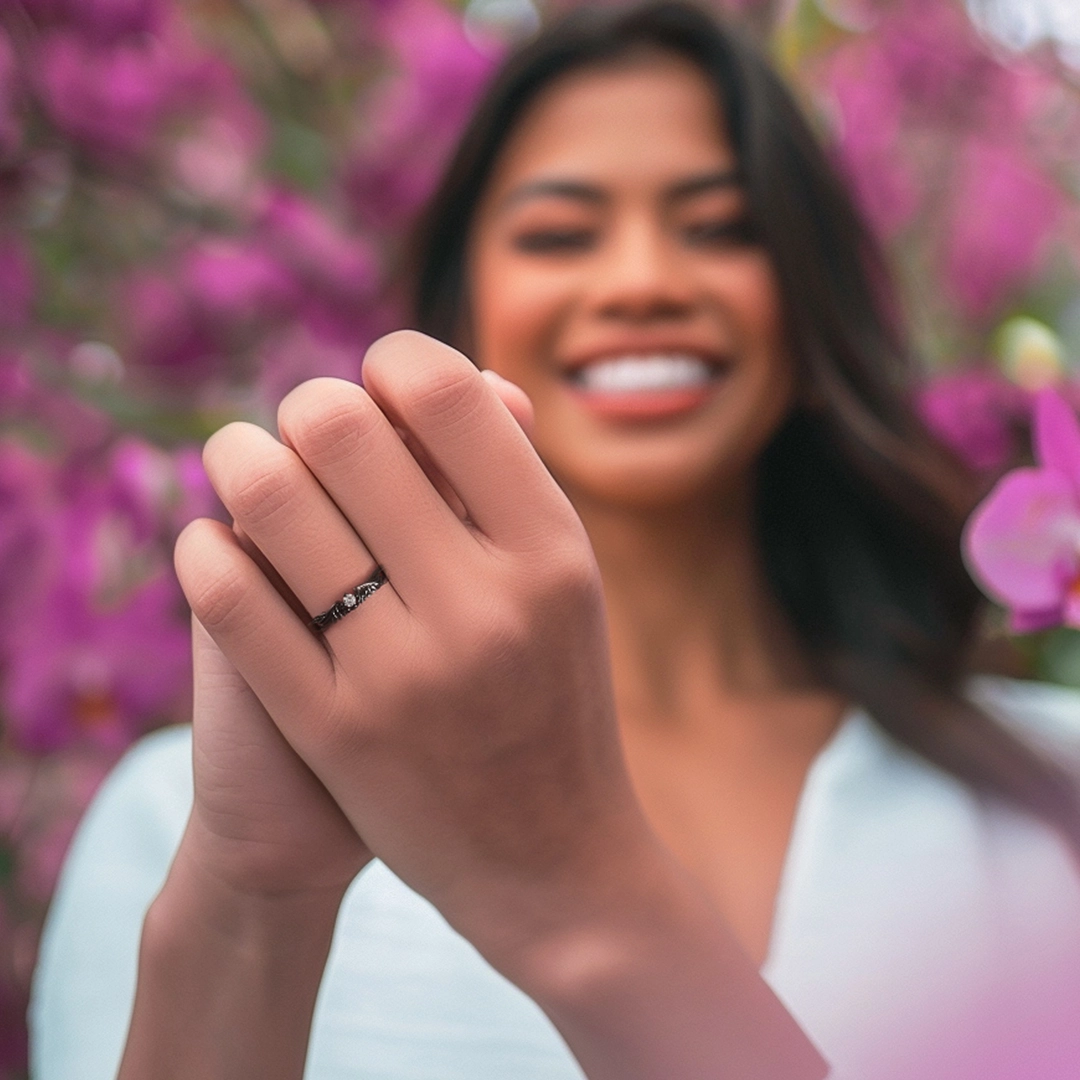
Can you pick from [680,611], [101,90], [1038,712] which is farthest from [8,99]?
[1038,712]

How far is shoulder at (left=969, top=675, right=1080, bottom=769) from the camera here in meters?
0.95

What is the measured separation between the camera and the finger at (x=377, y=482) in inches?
14.7

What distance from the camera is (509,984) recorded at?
2.39ft

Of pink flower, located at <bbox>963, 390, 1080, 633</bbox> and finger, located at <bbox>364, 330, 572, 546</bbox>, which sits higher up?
finger, located at <bbox>364, 330, 572, 546</bbox>

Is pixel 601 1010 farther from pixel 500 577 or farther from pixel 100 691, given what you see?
pixel 100 691

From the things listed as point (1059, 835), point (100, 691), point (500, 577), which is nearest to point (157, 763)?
point (100, 691)

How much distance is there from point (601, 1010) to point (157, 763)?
0.52 m

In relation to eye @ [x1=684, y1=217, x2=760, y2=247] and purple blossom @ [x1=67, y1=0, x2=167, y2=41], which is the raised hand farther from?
purple blossom @ [x1=67, y1=0, x2=167, y2=41]

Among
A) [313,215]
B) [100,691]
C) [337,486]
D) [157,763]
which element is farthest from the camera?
[313,215]

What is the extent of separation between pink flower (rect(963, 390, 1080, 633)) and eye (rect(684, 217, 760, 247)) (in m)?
0.46

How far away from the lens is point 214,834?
42 cm

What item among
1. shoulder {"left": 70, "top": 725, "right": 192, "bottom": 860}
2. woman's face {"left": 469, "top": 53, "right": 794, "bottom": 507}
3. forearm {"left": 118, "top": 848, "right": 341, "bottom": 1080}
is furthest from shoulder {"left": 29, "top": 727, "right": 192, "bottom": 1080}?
woman's face {"left": 469, "top": 53, "right": 794, "bottom": 507}

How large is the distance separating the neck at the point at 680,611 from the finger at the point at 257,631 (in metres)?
0.54

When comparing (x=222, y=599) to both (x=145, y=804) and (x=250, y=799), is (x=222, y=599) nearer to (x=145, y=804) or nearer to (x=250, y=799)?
(x=250, y=799)
